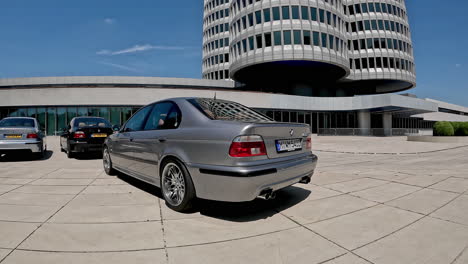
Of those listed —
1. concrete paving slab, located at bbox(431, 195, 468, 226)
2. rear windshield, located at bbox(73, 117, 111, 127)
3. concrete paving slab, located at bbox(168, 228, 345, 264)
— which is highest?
rear windshield, located at bbox(73, 117, 111, 127)

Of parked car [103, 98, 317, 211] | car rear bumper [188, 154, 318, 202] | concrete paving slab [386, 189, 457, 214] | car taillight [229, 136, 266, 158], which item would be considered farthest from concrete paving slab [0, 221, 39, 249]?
concrete paving slab [386, 189, 457, 214]

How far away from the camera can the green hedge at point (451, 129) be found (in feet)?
61.9

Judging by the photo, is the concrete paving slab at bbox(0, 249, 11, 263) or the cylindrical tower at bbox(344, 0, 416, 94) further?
the cylindrical tower at bbox(344, 0, 416, 94)

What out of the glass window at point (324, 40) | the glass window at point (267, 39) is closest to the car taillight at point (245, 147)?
the glass window at point (267, 39)

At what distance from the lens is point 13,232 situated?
8.45 ft

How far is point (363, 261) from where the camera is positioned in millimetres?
2035

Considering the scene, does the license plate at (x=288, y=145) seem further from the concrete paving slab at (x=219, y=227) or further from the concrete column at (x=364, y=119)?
the concrete column at (x=364, y=119)

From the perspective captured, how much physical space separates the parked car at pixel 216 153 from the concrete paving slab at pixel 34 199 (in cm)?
120

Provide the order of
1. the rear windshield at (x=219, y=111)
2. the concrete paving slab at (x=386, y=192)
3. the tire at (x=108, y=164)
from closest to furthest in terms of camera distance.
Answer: the rear windshield at (x=219, y=111), the concrete paving slab at (x=386, y=192), the tire at (x=108, y=164)

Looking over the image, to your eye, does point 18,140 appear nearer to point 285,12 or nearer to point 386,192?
point 386,192

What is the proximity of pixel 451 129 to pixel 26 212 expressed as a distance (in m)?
25.3

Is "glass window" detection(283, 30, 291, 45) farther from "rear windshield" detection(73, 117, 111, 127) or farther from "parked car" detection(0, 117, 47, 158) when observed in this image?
"parked car" detection(0, 117, 47, 158)

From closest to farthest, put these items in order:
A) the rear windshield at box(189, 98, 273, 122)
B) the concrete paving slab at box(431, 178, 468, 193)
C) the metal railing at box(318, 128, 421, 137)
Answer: the rear windshield at box(189, 98, 273, 122) < the concrete paving slab at box(431, 178, 468, 193) < the metal railing at box(318, 128, 421, 137)

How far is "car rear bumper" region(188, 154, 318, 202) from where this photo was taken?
2.63 m
